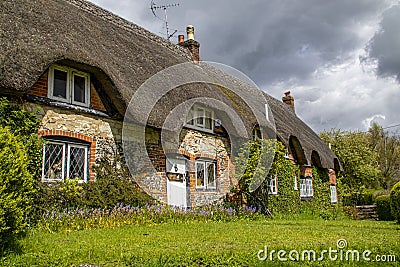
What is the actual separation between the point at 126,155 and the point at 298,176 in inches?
420

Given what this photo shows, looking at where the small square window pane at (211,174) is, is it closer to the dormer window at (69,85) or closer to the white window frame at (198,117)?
the white window frame at (198,117)

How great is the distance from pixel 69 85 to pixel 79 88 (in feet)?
1.15

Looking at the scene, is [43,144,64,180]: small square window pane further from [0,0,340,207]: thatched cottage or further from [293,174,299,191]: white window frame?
[293,174,299,191]: white window frame

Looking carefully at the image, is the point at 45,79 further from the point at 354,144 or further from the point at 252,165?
the point at 354,144

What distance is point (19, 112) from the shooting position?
733cm

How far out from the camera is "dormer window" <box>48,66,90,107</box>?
8.41 metres

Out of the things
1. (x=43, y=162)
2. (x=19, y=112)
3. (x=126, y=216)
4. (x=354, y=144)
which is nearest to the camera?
(x=19, y=112)

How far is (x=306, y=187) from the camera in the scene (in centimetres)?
1917

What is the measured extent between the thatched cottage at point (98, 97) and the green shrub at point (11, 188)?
83.9 inches

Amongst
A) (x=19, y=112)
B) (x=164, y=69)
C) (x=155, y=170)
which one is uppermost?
(x=164, y=69)

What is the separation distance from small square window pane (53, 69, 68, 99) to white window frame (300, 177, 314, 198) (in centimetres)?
1309

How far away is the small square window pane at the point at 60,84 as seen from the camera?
8469 mm

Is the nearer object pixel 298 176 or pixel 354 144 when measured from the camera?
pixel 298 176

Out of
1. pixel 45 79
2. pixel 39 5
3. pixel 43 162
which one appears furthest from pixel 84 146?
pixel 39 5
